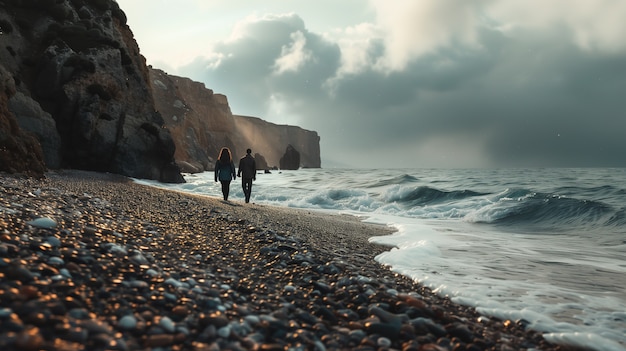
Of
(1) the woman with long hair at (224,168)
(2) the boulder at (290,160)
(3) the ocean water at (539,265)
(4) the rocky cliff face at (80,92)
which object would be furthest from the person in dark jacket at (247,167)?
(2) the boulder at (290,160)

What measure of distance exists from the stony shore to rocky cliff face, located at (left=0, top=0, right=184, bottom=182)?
2086cm

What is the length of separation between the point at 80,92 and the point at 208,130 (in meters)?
78.4

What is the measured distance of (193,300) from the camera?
3.18 meters

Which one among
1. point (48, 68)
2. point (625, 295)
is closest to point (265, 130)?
point (48, 68)

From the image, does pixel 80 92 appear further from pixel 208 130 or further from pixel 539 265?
pixel 208 130

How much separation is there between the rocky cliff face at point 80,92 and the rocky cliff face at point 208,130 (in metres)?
28.3

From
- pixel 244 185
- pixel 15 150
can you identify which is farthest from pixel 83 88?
pixel 15 150

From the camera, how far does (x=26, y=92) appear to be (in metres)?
23.1

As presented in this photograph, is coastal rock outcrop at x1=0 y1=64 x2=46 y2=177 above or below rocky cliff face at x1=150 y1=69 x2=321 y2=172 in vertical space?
below

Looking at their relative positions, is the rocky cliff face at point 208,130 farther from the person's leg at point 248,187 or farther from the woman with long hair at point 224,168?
the woman with long hair at point 224,168

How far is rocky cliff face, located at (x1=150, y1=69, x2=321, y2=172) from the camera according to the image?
74.3 meters

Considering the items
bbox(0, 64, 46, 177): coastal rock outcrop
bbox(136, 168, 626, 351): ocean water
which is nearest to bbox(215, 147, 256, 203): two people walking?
bbox(0, 64, 46, 177): coastal rock outcrop

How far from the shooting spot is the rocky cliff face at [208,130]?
2926 inches

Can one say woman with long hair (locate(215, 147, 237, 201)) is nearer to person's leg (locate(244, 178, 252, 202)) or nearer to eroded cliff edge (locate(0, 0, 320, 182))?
person's leg (locate(244, 178, 252, 202))
